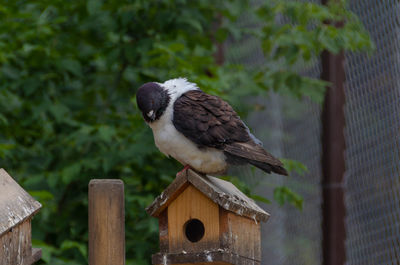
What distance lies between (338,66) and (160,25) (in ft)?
4.60

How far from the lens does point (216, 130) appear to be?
11.4 ft

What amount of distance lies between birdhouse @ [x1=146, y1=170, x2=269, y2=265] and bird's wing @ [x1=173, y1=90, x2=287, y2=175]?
262mm

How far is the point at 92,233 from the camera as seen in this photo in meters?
2.69

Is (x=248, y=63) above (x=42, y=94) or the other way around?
above

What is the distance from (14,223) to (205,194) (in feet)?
2.70

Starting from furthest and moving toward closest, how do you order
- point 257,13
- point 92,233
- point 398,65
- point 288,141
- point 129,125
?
point 288,141 < point 257,13 < point 129,125 < point 398,65 < point 92,233

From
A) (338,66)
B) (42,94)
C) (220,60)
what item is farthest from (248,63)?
(42,94)

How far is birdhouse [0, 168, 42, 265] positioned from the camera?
9.30 ft

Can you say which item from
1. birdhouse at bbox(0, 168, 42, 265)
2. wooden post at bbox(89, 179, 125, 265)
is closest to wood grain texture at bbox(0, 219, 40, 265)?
birdhouse at bbox(0, 168, 42, 265)

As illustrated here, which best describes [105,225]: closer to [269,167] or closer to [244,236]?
[244,236]

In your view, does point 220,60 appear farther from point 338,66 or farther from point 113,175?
point 113,175

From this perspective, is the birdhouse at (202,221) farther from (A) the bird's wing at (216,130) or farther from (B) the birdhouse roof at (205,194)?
(A) the bird's wing at (216,130)

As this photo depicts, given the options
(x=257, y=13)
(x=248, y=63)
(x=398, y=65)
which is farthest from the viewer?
(x=248, y=63)

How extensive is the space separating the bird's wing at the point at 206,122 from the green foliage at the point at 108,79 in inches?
35.5
